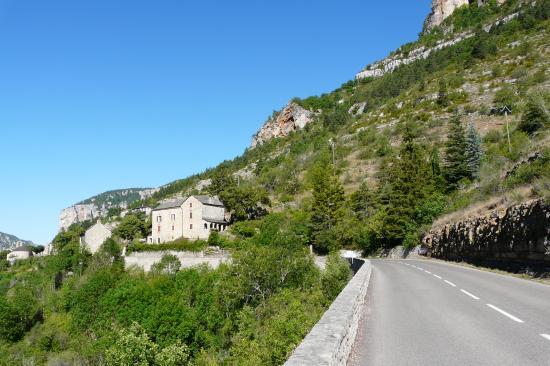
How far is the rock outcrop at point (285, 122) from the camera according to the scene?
171750 mm

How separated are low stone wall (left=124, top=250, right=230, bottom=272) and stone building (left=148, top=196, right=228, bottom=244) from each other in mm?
7434

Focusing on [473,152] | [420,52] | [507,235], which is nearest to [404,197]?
[473,152]

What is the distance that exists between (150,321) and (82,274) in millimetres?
34887

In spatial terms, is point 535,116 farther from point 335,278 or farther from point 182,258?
point 182,258

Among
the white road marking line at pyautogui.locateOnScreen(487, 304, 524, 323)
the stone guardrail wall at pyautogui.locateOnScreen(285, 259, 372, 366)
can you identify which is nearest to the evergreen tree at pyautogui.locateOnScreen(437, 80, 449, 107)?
the white road marking line at pyautogui.locateOnScreen(487, 304, 524, 323)

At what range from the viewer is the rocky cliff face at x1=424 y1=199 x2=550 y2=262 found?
17.9 metres

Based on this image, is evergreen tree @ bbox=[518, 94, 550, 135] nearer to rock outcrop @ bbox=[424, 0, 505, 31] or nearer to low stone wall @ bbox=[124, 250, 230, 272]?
low stone wall @ bbox=[124, 250, 230, 272]

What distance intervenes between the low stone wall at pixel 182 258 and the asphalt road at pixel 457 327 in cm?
4677

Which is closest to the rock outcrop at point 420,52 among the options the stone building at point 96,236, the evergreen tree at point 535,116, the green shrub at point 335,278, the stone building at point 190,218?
the evergreen tree at point 535,116

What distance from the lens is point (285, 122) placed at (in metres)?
181

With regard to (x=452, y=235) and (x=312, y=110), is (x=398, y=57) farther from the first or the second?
(x=452, y=235)

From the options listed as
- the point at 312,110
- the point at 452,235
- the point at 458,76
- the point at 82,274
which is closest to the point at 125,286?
the point at 82,274

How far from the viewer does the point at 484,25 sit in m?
139

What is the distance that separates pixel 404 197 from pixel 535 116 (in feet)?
66.4
